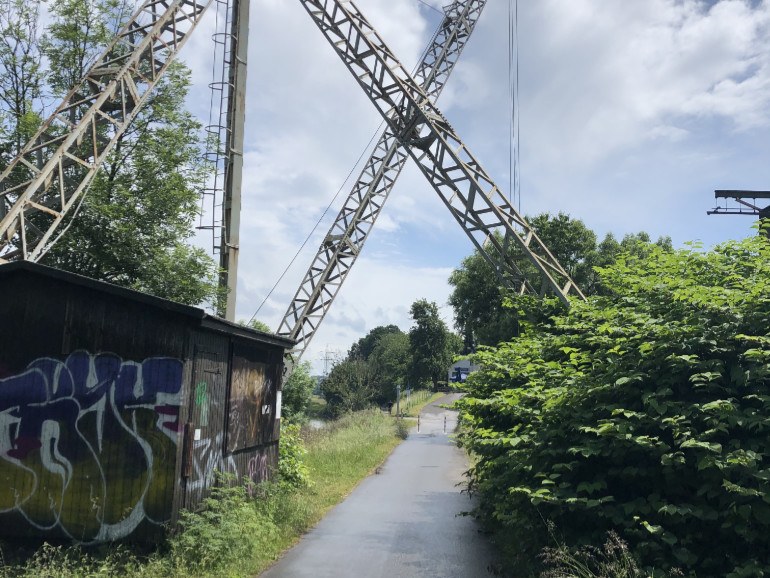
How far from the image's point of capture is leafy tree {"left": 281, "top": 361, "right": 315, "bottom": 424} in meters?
25.3

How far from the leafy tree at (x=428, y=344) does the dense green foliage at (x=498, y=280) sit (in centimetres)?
3999

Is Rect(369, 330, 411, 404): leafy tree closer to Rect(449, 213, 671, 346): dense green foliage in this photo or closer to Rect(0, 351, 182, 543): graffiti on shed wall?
Rect(449, 213, 671, 346): dense green foliage

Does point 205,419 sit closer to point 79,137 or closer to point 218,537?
point 218,537

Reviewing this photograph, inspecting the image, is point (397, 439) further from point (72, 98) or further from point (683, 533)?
point (683, 533)

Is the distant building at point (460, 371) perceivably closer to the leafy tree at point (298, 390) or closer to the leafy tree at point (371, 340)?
the leafy tree at point (298, 390)

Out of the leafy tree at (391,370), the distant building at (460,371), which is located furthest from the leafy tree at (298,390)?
the leafy tree at (391,370)

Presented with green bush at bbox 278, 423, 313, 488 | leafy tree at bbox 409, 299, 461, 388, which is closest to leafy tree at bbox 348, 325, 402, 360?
leafy tree at bbox 409, 299, 461, 388

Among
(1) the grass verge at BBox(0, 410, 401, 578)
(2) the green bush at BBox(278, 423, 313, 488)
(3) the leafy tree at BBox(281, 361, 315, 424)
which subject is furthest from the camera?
(3) the leafy tree at BBox(281, 361, 315, 424)

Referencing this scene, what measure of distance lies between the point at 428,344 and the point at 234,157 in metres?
59.1

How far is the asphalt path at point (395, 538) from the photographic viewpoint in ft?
26.0

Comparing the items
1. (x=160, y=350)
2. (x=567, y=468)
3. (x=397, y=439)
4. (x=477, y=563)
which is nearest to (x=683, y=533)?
(x=567, y=468)

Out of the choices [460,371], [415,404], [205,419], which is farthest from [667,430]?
[415,404]

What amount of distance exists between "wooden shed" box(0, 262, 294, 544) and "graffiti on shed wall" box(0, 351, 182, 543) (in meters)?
0.01

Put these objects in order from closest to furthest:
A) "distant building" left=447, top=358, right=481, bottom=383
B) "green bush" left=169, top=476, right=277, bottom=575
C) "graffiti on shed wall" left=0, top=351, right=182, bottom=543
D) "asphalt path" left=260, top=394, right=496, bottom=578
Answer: "green bush" left=169, top=476, right=277, bottom=575
"graffiti on shed wall" left=0, top=351, right=182, bottom=543
"asphalt path" left=260, top=394, right=496, bottom=578
"distant building" left=447, top=358, right=481, bottom=383
